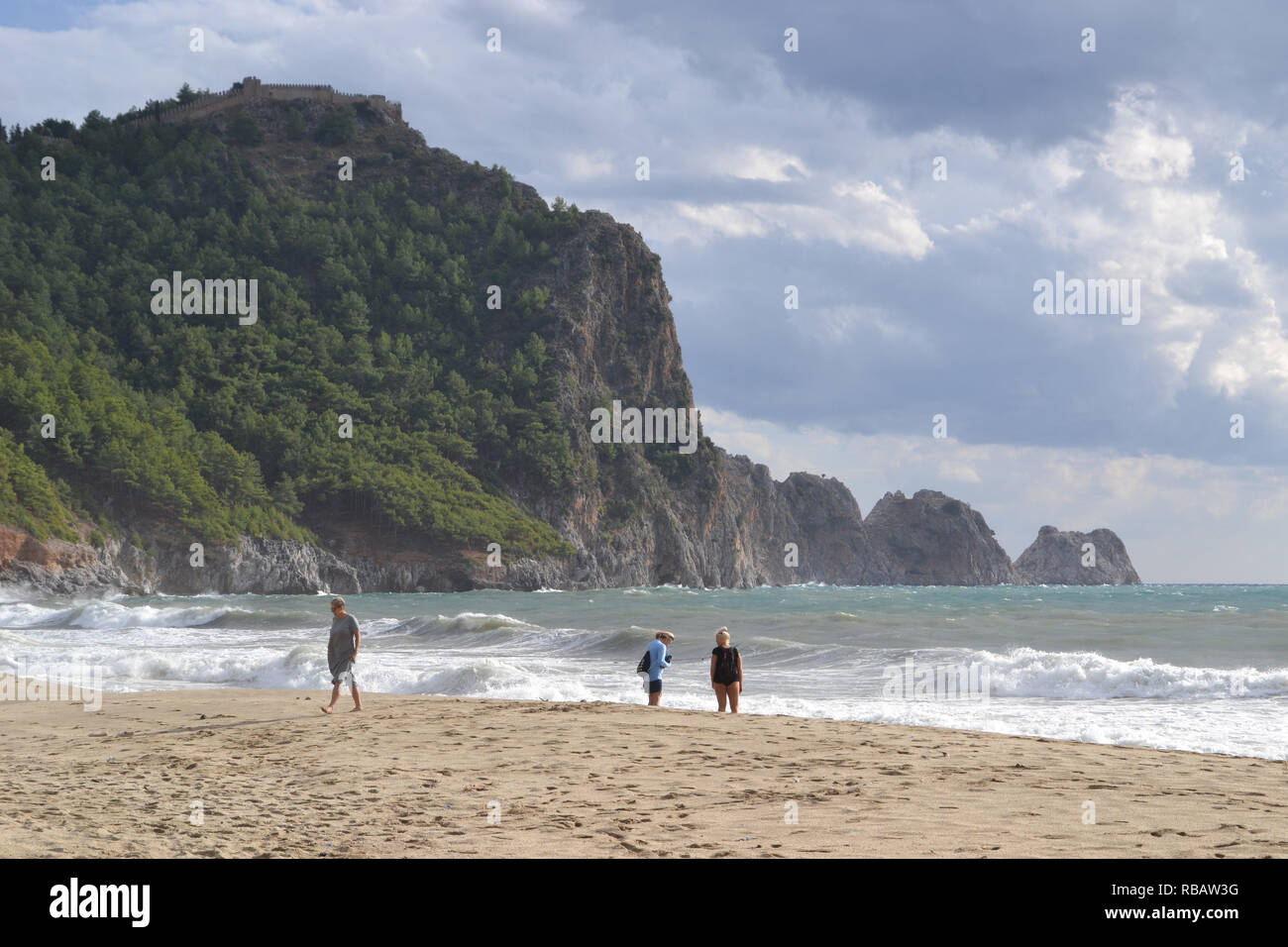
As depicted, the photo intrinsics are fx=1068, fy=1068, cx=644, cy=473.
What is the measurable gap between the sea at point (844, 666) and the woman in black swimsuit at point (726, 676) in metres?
0.87

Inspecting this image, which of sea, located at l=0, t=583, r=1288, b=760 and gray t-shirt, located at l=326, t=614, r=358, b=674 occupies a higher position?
gray t-shirt, located at l=326, t=614, r=358, b=674

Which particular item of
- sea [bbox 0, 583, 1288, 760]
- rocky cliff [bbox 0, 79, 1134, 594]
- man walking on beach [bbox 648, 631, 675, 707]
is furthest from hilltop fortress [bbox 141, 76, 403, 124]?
man walking on beach [bbox 648, 631, 675, 707]

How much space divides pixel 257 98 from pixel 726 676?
13892 centimetres

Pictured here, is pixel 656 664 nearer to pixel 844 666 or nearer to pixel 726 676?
pixel 726 676

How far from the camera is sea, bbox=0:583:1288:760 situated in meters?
15.8

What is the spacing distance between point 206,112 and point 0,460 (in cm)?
7747

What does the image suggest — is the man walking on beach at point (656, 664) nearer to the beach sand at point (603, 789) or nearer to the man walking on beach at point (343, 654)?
the beach sand at point (603, 789)

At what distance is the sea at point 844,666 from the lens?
1584 cm

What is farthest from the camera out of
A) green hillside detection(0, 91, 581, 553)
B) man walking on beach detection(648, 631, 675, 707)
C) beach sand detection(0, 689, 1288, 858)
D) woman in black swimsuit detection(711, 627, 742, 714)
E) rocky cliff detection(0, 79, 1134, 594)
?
rocky cliff detection(0, 79, 1134, 594)

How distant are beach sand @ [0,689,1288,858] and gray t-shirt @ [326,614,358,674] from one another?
1.21 m

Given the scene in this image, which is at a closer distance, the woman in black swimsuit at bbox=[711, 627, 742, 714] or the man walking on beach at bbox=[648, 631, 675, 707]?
the woman in black swimsuit at bbox=[711, 627, 742, 714]

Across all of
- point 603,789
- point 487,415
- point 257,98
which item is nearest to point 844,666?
point 603,789

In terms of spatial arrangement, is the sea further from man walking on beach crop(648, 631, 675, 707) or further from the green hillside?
the green hillside

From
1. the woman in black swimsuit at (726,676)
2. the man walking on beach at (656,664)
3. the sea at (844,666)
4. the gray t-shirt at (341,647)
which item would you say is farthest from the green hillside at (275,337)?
the woman in black swimsuit at (726,676)
